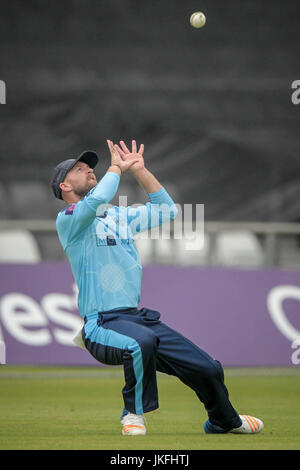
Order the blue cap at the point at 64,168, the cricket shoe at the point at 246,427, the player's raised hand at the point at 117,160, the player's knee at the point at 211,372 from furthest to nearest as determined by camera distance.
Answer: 1. the blue cap at the point at 64,168
2. the player's raised hand at the point at 117,160
3. the cricket shoe at the point at 246,427
4. the player's knee at the point at 211,372

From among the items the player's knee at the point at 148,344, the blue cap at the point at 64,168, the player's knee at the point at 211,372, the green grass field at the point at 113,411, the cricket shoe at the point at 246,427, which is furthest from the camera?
the blue cap at the point at 64,168

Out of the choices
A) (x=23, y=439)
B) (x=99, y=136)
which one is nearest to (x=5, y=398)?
(x=23, y=439)

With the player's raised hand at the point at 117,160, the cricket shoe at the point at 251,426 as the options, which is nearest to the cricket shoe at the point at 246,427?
the cricket shoe at the point at 251,426

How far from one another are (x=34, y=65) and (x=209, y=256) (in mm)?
4647

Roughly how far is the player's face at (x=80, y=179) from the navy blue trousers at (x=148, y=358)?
39.1 inches

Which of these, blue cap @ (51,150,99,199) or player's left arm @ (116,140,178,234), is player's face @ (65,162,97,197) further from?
player's left arm @ (116,140,178,234)

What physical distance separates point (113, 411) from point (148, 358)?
217cm

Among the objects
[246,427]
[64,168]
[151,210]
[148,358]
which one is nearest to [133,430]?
[148,358]

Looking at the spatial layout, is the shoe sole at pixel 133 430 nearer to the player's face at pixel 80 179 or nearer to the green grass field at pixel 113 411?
the green grass field at pixel 113 411

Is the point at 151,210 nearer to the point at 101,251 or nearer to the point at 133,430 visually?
the point at 101,251

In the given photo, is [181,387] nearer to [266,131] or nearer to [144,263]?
[144,263]

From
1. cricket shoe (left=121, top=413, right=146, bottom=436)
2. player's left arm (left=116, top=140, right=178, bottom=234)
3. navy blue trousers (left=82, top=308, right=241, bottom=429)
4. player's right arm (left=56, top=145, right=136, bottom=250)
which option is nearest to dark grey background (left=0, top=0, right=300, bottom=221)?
player's left arm (left=116, top=140, right=178, bottom=234)

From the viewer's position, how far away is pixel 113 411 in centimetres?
846

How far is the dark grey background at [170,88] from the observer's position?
1531 centimetres
